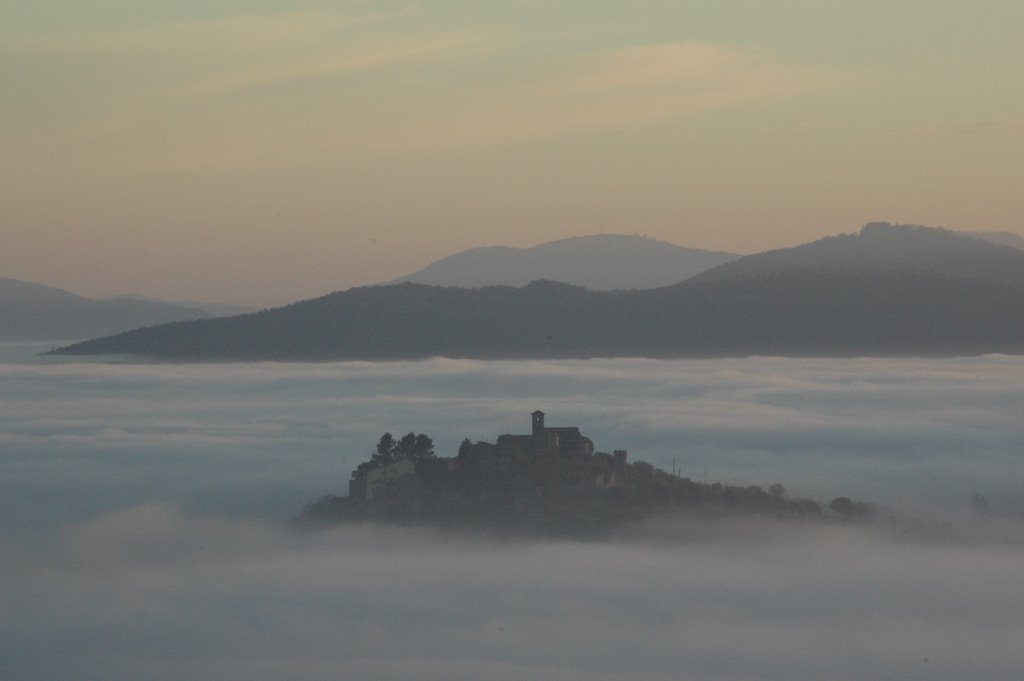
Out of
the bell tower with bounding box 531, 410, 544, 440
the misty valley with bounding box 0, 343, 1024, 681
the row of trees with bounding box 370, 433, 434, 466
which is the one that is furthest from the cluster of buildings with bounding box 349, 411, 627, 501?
the row of trees with bounding box 370, 433, 434, 466

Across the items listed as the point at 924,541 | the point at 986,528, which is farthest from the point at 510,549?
the point at 986,528

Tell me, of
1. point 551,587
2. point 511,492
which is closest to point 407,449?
point 511,492

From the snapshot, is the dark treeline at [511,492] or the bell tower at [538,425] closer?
the bell tower at [538,425]

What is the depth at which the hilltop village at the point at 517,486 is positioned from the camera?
113688mm

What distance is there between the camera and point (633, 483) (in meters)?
120

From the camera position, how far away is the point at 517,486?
375 feet

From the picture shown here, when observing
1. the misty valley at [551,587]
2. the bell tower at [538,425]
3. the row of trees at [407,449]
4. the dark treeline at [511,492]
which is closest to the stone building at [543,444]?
the bell tower at [538,425]

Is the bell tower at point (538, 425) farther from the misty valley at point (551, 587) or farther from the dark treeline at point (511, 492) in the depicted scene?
the dark treeline at point (511, 492)

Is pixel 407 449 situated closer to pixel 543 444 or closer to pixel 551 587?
pixel 543 444

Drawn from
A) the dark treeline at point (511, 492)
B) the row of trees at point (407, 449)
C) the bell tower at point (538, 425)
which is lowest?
the dark treeline at point (511, 492)

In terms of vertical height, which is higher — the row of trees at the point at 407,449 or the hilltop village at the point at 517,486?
the row of trees at the point at 407,449

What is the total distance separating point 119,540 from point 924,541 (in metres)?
73.6

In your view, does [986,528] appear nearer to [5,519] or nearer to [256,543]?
[256,543]

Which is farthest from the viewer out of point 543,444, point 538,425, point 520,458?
point 538,425
